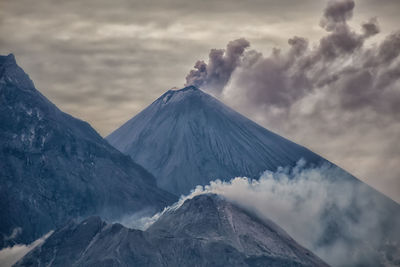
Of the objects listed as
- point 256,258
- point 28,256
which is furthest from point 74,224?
point 256,258

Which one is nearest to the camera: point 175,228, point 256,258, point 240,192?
point 256,258

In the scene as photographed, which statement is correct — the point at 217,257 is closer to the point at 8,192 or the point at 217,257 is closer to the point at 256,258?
the point at 256,258

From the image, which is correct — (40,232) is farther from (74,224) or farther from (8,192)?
(74,224)

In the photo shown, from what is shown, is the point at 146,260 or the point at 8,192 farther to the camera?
the point at 8,192

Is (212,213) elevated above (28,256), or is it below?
above

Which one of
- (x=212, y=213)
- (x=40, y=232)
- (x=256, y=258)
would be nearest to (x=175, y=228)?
(x=212, y=213)

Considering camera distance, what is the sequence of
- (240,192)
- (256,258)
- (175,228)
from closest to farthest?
(256,258) < (175,228) < (240,192)
